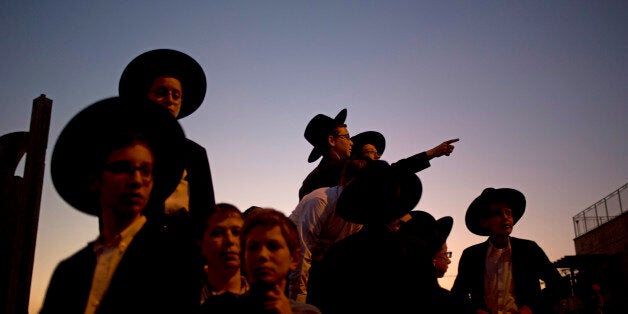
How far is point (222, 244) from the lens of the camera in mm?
3627

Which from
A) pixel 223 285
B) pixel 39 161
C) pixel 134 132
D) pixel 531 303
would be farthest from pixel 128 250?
pixel 531 303

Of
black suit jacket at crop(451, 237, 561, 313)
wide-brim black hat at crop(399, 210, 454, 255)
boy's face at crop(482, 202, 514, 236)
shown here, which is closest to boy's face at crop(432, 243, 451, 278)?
wide-brim black hat at crop(399, 210, 454, 255)

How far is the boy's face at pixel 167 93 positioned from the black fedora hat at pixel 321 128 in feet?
9.27

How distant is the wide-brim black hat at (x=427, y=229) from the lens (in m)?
6.95

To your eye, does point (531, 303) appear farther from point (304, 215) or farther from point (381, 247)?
point (304, 215)

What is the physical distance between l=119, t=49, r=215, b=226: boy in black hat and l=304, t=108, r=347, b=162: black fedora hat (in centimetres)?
228

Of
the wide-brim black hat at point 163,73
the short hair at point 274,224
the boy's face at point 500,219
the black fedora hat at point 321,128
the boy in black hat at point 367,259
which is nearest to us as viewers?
the short hair at point 274,224

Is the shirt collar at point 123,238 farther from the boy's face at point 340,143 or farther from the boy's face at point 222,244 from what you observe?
the boy's face at point 340,143

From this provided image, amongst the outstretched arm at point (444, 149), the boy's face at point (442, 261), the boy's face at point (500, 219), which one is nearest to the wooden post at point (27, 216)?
the outstretched arm at point (444, 149)

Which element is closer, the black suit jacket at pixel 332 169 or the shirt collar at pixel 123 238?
the shirt collar at pixel 123 238

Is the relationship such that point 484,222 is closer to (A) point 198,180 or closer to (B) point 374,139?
(B) point 374,139

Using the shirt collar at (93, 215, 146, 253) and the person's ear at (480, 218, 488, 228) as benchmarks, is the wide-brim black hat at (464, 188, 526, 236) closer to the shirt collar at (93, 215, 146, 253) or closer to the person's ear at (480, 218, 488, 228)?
the person's ear at (480, 218, 488, 228)

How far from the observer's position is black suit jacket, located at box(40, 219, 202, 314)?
7.88 feet

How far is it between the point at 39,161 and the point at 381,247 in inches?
111
